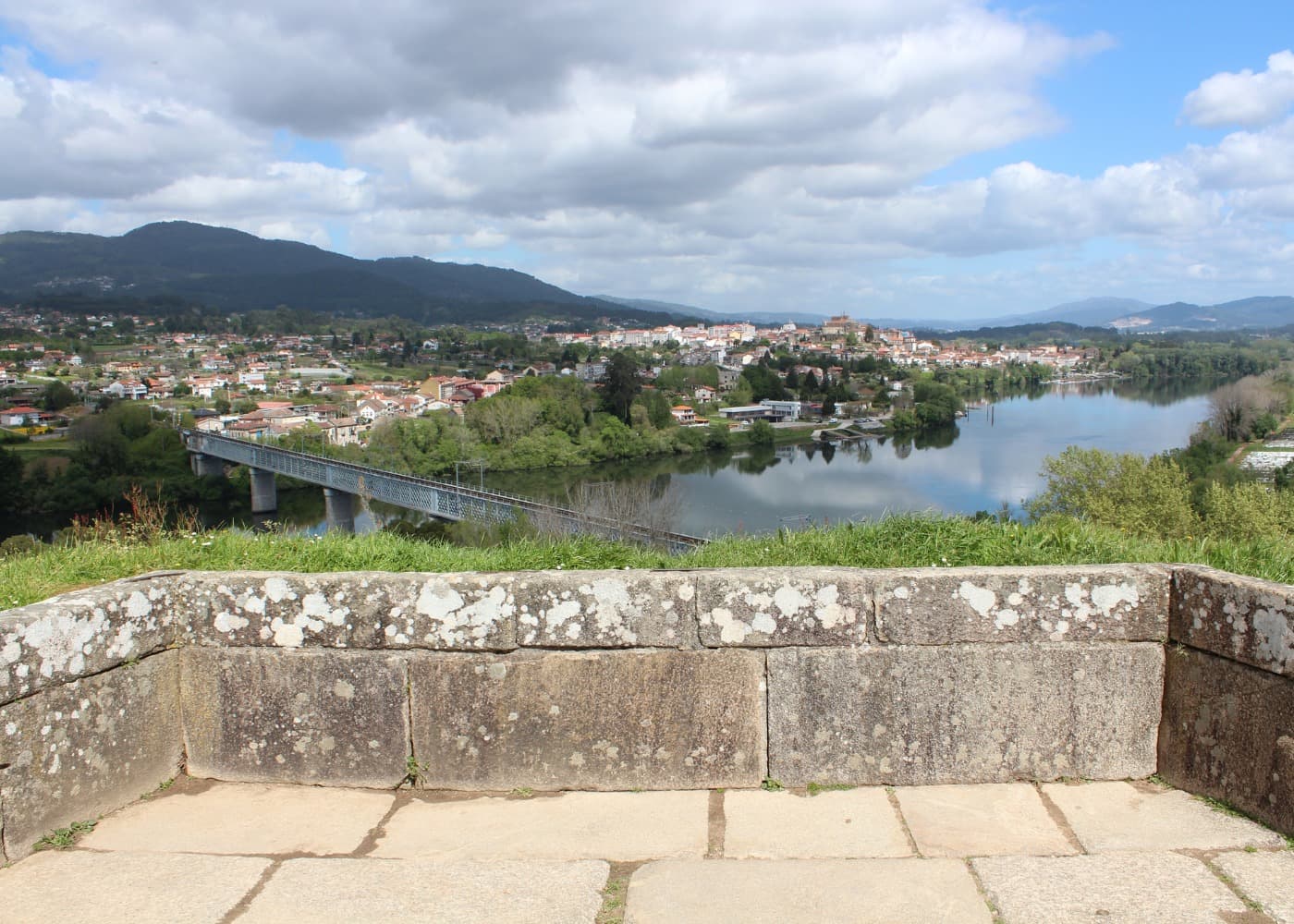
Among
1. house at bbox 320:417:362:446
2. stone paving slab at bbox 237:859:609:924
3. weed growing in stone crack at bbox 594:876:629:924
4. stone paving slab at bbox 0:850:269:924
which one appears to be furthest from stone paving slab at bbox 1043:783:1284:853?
house at bbox 320:417:362:446

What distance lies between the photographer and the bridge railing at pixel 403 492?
84.8 ft

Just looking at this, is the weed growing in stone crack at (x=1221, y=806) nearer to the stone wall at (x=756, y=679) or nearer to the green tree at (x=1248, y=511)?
the stone wall at (x=756, y=679)

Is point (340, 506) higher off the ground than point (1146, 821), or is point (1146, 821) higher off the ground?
point (1146, 821)

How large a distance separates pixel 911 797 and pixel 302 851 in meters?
1.67

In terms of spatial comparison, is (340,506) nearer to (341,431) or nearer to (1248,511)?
(341,431)

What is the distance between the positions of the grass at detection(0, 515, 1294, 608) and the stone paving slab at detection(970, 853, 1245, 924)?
107cm

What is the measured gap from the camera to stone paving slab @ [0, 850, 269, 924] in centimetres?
A: 196

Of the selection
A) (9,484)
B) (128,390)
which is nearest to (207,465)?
(9,484)

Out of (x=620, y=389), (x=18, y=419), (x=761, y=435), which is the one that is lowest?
(x=761, y=435)

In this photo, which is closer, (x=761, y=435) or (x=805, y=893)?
(x=805, y=893)

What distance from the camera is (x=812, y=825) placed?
93.4 inches

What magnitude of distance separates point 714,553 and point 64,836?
2264 mm

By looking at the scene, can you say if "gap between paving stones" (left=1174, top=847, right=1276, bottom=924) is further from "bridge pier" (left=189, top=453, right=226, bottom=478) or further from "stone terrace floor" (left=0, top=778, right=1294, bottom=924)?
"bridge pier" (left=189, top=453, right=226, bottom=478)

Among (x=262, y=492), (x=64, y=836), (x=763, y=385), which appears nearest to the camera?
(x=64, y=836)
